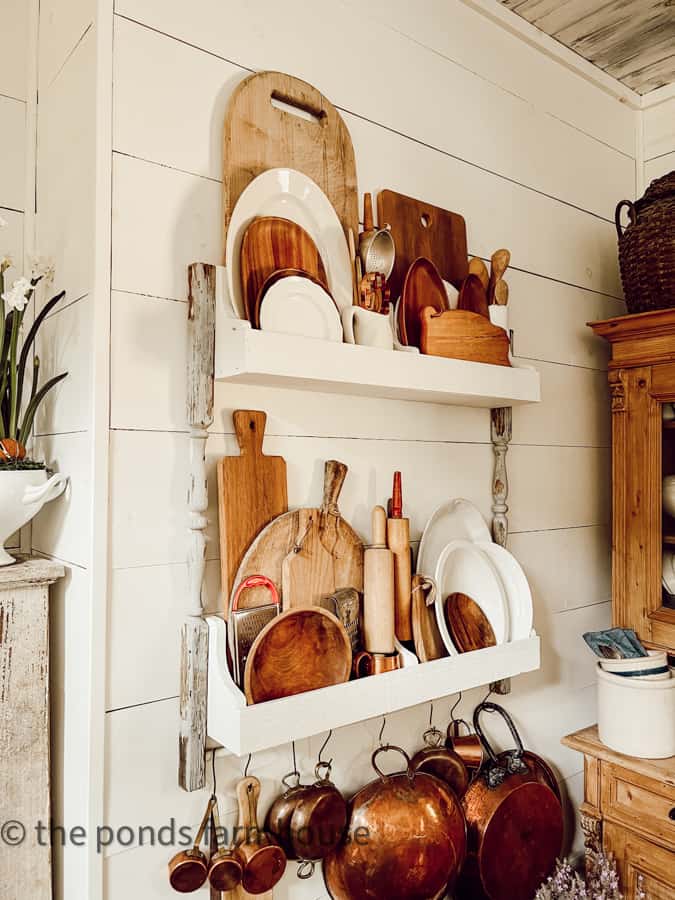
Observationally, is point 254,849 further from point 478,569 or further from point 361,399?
point 361,399

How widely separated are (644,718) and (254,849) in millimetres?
896

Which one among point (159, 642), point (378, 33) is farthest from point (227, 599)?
point (378, 33)

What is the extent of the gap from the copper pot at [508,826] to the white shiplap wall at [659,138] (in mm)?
1536

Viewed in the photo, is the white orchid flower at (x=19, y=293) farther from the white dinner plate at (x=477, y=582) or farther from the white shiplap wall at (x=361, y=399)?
the white dinner plate at (x=477, y=582)

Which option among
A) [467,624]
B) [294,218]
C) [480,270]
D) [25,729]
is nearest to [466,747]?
[467,624]

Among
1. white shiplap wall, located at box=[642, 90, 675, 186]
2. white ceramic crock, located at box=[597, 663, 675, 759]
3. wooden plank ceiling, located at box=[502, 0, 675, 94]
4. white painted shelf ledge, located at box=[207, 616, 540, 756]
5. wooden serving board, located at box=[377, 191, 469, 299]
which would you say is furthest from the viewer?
white shiplap wall, located at box=[642, 90, 675, 186]

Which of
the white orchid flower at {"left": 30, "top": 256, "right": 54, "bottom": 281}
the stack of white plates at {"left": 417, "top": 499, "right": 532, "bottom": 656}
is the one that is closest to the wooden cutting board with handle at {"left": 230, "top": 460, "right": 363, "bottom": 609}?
the stack of white plates at {"left": 417, "top": 499, "right": 532, "bottom": 656}

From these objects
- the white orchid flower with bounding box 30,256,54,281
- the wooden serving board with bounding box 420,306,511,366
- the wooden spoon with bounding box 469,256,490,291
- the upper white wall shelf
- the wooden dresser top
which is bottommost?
the wooden dresser top

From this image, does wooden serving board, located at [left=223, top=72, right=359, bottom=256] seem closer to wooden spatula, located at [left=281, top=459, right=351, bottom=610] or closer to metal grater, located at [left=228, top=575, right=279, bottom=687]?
wooden spatula, located at [left=281, top=459, right=351, bottom=610]

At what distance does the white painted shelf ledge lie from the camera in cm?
105

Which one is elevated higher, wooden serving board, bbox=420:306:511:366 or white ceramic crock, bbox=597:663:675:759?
wooden serving board, bbox=420:306:511:366

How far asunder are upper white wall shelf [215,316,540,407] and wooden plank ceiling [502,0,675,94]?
892mm

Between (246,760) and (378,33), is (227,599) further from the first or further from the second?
(378,33)

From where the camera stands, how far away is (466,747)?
1496 millimetres
